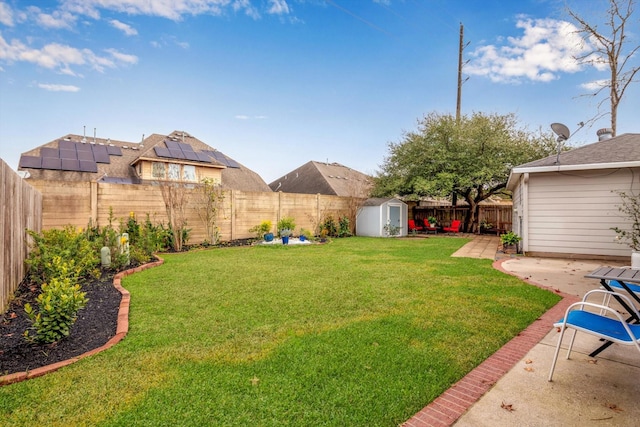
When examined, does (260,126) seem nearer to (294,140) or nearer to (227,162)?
(294,140)

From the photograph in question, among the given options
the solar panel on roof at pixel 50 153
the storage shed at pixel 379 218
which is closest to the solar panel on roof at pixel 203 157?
the solar panel on roof at pixel 50 153

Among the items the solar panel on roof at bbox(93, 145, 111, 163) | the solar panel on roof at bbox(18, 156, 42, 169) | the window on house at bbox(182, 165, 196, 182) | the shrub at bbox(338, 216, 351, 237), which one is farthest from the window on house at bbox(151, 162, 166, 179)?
the shrub at bbox(338, 216, 351, 237)

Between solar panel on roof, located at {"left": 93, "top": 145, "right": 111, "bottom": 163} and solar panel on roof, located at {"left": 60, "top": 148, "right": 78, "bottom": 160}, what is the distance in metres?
1.28

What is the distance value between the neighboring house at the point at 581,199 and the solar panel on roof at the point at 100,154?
22.5 m

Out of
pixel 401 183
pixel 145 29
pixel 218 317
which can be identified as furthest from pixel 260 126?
pixel 218 317

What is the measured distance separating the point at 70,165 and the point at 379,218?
57.2 ft

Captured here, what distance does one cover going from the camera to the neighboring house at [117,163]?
17984 millimetres

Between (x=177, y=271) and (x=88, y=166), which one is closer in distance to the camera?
(x=177, y=271)

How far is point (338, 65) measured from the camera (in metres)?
13.8

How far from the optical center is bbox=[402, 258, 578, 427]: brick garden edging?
2.01m

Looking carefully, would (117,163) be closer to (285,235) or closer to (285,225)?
(285,225)

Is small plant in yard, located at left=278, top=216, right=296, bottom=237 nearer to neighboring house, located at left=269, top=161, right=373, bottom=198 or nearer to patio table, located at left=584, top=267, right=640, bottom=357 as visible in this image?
patio table, located at left=584, top=267, right=640, bottom=357

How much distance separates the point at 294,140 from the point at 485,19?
10.7 meters

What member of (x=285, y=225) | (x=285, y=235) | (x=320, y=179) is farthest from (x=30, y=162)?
(x=320, y=179)
